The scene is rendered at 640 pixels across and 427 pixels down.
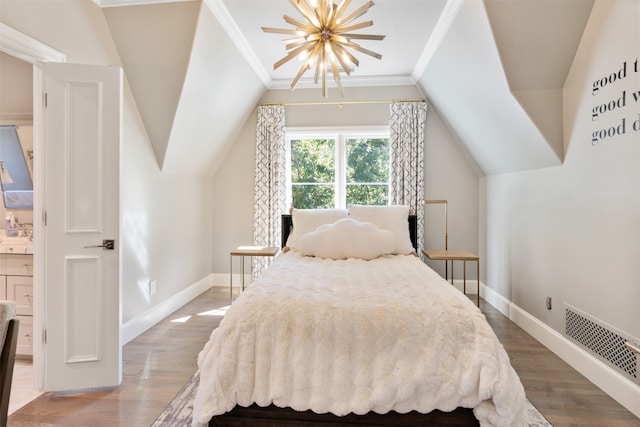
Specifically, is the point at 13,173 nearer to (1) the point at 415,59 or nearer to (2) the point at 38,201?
(2) the point at 38,201

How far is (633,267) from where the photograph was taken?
2.06 m

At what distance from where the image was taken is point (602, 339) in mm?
2316

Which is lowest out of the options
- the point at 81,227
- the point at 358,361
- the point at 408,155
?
the point at 358,361

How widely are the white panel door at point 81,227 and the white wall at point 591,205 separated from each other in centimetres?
313

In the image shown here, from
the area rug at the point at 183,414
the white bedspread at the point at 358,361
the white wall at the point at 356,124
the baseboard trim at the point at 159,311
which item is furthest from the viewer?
the white wall at the point at 356,124

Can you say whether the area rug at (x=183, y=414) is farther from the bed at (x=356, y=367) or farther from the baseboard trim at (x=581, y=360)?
the baseboard trim at (x=581, y=360)

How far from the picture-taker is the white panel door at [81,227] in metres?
2.26

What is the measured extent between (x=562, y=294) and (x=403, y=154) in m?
2.32

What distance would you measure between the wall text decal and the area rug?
170cm

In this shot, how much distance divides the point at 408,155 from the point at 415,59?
43.2 inches

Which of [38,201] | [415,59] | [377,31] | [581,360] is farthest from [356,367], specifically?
[415,59]

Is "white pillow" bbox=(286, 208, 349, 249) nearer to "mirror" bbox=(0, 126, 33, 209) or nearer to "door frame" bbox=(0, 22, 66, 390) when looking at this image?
"door frame" bbox=(0, 22, 66, 390)

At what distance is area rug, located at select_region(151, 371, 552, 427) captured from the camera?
196cm


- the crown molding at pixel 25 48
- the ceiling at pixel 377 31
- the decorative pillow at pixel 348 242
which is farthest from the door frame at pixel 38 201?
the decorative pillow at pixel 348 242
